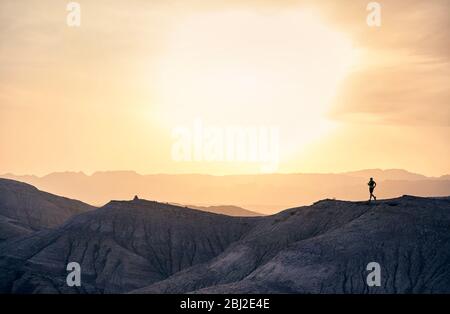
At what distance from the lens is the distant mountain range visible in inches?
4077

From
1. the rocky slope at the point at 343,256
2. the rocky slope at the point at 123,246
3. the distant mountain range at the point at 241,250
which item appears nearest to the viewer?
the rocky slope at the point at 343,256

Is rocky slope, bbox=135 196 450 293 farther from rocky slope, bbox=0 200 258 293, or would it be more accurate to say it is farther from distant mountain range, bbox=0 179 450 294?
rocky slope, bbox=0 200 258 293

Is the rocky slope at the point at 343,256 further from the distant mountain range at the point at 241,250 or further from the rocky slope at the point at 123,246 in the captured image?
the rocky slope at the point at 123,246

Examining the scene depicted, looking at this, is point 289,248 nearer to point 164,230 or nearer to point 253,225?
point 253,225

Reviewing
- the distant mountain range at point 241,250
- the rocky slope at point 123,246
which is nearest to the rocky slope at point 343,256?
→ the distant mountain range at point 241,250

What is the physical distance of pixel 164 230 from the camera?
158 m

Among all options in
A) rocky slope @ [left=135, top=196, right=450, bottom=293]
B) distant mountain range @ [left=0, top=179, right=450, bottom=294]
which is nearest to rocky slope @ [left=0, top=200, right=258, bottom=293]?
distant mountain range @ [left=0, top=179, right=450, bottom=294]

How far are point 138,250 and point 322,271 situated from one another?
2220 inches

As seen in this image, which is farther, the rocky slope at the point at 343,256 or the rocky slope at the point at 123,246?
the rocky slope at the point at 123,246

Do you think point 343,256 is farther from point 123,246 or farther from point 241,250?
point 123,246

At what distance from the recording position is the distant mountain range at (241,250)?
10356 cm

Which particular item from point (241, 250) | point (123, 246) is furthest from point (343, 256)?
point (123, 246)
